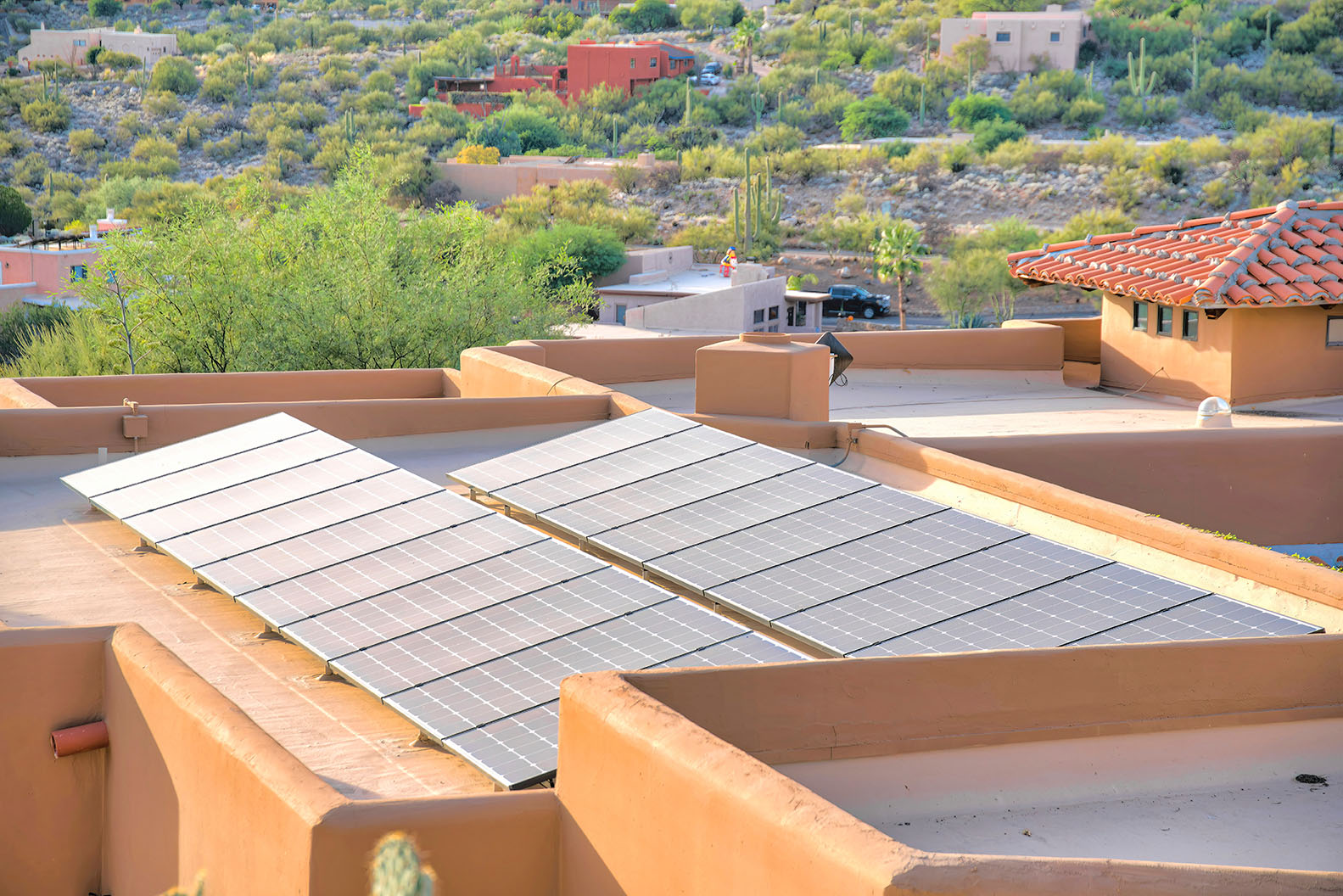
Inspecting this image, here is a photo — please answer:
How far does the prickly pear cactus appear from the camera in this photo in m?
3.74

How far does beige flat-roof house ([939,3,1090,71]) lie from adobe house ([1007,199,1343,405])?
8511 cm

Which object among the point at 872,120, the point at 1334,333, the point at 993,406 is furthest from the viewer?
the point at 872,120

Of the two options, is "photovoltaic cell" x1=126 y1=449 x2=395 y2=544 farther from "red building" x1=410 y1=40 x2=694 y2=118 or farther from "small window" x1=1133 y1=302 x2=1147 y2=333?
"red building" x1=410 y1=40 x2=694 y2=118

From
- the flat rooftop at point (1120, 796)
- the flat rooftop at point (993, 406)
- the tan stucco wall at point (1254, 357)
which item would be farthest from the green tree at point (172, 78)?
the flat rooftop at point (1120, 796)

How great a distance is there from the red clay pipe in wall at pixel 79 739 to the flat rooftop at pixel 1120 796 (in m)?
4.67

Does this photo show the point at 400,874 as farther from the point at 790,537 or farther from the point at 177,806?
the point at 790,537

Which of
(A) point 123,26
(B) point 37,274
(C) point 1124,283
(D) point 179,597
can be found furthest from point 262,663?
(A) point 123,26

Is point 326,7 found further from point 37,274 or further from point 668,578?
point 668,578

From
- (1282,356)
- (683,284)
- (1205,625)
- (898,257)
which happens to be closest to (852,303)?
(898,257)

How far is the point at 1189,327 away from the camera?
2144 centimetres

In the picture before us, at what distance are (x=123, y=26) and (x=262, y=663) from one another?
426 ft

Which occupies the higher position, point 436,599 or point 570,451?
point 570,451

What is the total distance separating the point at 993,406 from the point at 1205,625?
1240cm

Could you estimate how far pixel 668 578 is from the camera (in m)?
10.3
